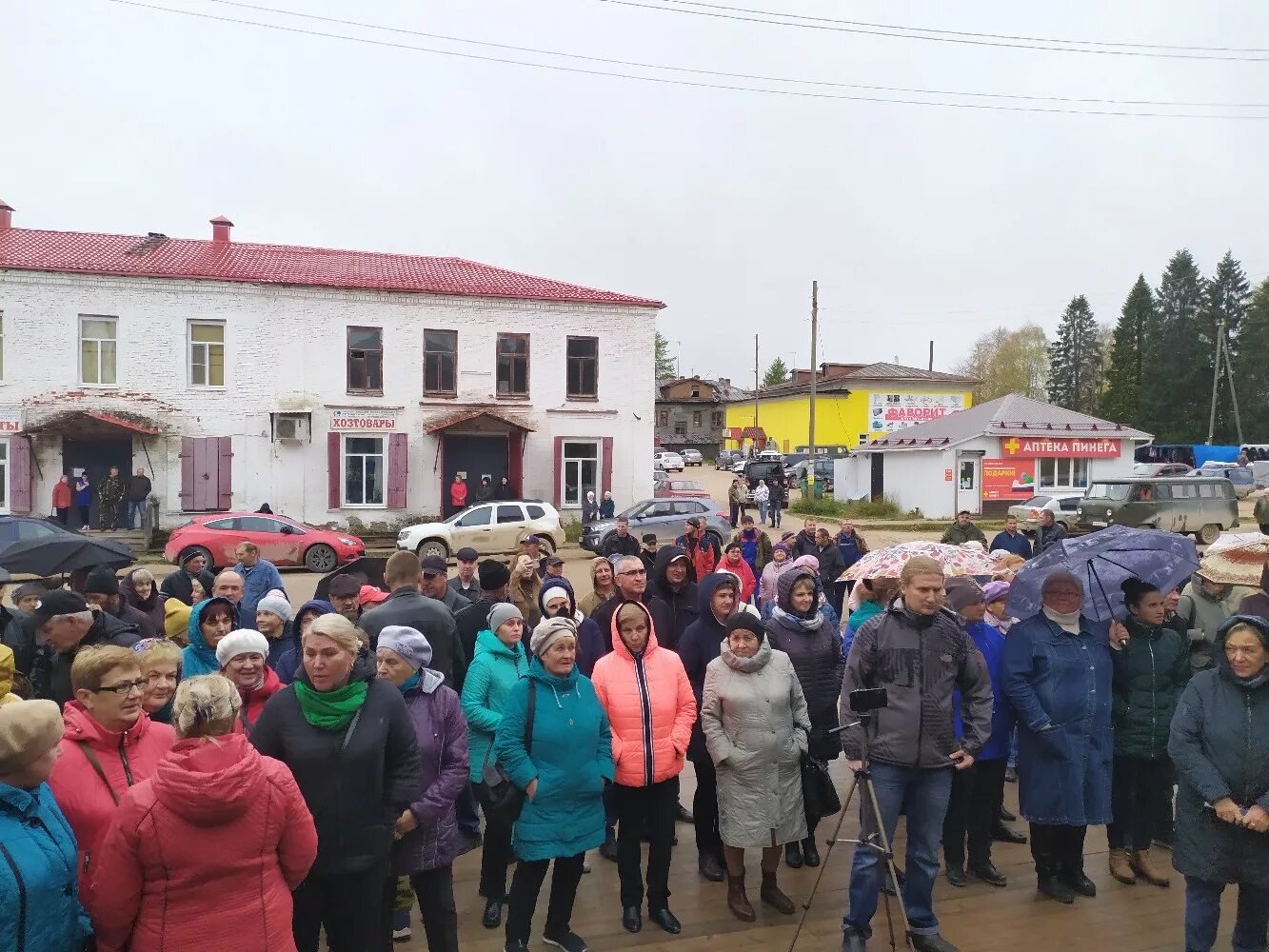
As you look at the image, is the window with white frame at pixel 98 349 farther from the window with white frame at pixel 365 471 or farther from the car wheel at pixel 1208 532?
the car wheel at pixel 1208 532

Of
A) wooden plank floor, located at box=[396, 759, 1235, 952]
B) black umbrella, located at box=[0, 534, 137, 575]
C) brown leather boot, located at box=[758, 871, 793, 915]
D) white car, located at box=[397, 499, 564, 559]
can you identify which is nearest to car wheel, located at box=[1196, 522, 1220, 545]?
white car, located at box=[397, 499, 564, 559]

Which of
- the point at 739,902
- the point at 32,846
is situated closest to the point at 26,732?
the point at 32,846

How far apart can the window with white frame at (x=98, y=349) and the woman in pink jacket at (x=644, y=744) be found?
23833 mm

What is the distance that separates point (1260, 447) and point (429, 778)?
5556cm

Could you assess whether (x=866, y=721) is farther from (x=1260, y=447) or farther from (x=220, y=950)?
(x=1260, y=447)

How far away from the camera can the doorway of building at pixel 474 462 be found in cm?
2600

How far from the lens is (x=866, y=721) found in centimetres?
421

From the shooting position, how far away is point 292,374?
80.9ft

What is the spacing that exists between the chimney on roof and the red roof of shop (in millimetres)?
38

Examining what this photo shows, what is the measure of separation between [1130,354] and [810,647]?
70646 millimetres

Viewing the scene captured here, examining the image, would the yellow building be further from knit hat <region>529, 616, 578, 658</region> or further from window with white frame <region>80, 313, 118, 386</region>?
knit hat <region>529, 616, 578, 658</region>

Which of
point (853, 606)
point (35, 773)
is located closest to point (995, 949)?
point (853, 606)

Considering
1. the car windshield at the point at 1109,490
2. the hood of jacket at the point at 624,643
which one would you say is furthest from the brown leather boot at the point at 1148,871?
the car windshield at the point at 1109,490

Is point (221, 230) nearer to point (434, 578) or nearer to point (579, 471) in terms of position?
point (579, 471)
